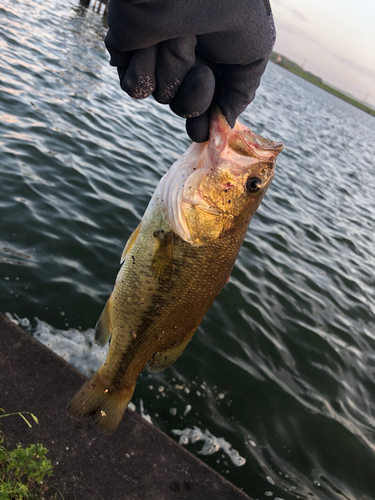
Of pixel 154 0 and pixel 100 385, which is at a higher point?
pixel 154 0

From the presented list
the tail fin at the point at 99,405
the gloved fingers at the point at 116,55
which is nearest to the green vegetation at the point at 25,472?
the tail fin at the point at 99,405

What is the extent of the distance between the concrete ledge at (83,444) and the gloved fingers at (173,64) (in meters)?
2.74

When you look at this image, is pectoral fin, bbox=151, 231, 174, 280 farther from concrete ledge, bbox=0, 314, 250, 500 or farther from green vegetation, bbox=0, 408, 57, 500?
concrete ledge, bbox=0, 314, 250, 500

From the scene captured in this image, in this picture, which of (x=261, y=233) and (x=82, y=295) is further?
(x=261, y=233)

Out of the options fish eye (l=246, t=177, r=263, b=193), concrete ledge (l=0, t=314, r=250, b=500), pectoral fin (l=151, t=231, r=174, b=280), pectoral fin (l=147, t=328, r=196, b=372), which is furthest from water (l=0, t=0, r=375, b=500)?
fish eye (l=246, t=177, r=263, b=193)

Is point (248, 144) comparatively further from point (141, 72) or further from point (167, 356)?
point (167, 356)

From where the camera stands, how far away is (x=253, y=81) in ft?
5.22

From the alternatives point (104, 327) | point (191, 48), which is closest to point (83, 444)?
point (104, 327)

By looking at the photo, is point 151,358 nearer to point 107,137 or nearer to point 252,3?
point 252,3

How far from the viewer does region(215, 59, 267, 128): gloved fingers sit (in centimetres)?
155

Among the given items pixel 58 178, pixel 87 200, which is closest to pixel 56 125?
pixel 58 178

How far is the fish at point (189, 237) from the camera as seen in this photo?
6.99 ft

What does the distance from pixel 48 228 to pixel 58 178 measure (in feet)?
5.01

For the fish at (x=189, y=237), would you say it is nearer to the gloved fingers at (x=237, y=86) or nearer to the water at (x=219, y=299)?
the gloved fingers at (x=237, y=86)
